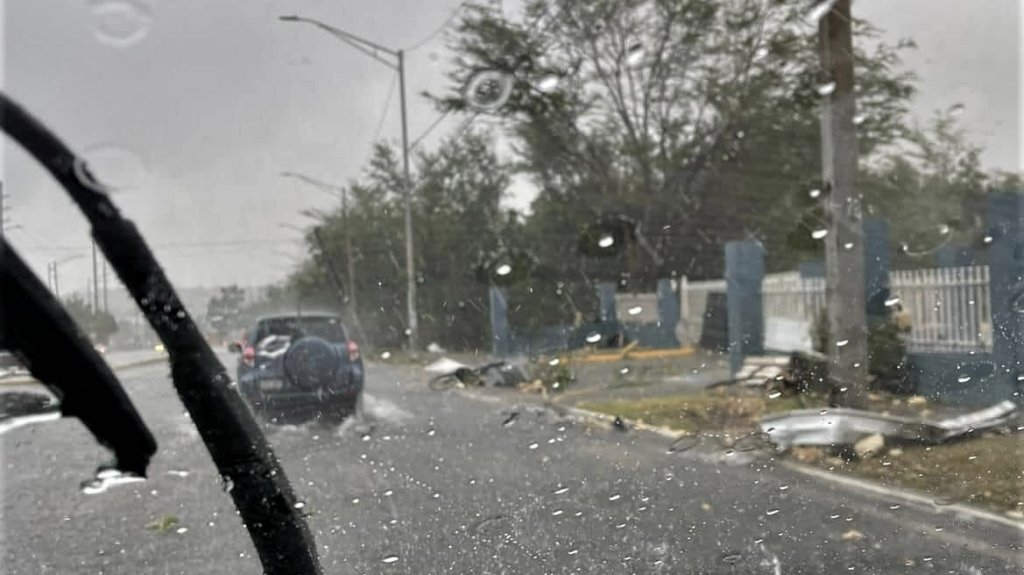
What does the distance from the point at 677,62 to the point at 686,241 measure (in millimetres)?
1401

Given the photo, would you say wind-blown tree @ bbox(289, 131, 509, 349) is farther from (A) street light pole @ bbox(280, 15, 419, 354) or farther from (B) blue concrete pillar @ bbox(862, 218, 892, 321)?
(B) blue concrete pillar @ bbox(862, 218, 892, 321)

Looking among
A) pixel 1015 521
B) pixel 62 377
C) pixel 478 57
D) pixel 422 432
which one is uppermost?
pixel 478 57

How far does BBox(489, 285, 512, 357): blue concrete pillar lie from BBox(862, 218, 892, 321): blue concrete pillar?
13.6ft

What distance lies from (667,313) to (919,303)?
2688 mm

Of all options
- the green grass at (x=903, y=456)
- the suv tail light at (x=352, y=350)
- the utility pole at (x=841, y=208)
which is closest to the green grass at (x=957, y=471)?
the green grass at (x=903, y=456)

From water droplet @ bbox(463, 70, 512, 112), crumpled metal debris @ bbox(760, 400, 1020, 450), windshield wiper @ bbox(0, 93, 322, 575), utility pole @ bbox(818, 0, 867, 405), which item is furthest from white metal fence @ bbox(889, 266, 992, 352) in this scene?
windshield wiper @ bbox(0, 93, 322, 575)

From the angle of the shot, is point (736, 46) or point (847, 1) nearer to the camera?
point (847, 1)

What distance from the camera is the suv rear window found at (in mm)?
4402

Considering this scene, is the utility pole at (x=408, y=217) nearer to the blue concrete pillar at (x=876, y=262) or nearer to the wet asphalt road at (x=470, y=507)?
the wet asphalt road at (x=470, y=507)

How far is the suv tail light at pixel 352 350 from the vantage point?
4.55 m

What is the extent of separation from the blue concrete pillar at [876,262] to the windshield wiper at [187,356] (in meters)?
6.58

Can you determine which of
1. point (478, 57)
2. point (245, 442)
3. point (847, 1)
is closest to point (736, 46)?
point (847, 1)

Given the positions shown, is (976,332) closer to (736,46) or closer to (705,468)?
(736,46)

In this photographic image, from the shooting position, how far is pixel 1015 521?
16.6 feet
